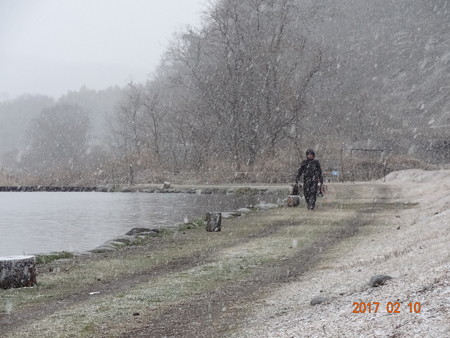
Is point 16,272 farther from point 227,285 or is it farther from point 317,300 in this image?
point 317,300

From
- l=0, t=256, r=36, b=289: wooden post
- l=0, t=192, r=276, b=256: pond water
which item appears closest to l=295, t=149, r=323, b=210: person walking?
l=0, t=192, r=276, b=256: pond water

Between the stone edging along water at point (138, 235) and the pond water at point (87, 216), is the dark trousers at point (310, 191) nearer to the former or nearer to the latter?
the stone edging along water at point (138, 235)

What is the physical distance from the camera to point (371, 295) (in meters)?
6.29

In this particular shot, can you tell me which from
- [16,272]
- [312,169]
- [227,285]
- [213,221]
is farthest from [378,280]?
[312,169]

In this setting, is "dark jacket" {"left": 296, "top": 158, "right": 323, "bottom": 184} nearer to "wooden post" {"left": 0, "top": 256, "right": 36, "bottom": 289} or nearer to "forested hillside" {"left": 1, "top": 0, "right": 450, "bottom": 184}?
"wooden post" {"left": 0, "top": 256, "right": 36, "bottom": 289}

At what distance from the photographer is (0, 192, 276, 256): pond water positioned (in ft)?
62.9

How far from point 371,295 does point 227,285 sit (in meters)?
3.29

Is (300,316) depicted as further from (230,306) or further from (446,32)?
(446,32)

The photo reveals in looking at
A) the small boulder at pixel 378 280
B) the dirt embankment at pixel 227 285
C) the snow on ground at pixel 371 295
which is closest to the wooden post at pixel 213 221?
the dirt embankment at pixel 227 285

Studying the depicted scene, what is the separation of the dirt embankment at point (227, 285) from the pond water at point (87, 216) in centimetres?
519

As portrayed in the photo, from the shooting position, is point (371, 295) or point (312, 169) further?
point (312, 169)

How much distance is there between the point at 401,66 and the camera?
8450cm
